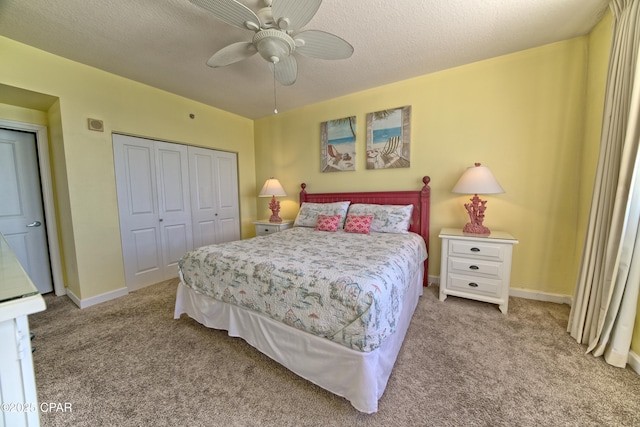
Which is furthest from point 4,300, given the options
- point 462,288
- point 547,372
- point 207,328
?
point 462,288

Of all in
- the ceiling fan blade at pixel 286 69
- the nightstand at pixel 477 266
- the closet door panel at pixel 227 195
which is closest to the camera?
the ceiling fan blade at pixel 286 69

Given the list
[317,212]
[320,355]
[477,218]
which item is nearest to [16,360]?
[320,355]

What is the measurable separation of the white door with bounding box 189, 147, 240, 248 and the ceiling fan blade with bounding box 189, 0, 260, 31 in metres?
2.51

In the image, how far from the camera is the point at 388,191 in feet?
10.4

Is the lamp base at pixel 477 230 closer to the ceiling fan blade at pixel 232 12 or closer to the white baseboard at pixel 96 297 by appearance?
the ceiling fan blade at pixel 232 12

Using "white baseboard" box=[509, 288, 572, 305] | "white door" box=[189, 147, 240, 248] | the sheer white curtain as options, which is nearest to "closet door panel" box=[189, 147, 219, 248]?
"white door" box=[189, 147, 240, 248]

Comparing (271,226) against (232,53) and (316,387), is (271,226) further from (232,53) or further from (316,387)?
(316,387)

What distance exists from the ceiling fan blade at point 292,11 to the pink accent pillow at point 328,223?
1.98 metres

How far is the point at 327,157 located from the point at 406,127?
1193 millimetres

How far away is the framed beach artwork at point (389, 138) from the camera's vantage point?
9.88 ft

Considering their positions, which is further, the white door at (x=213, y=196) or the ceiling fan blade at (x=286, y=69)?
the white door at (x=213, y=196)

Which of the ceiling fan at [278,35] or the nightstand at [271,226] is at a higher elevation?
the ceiling fan at [278,35]

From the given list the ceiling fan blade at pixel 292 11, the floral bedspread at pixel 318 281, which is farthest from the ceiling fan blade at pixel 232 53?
the floral bedspread at pixel 318 281

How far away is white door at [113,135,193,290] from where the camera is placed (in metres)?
2.90
